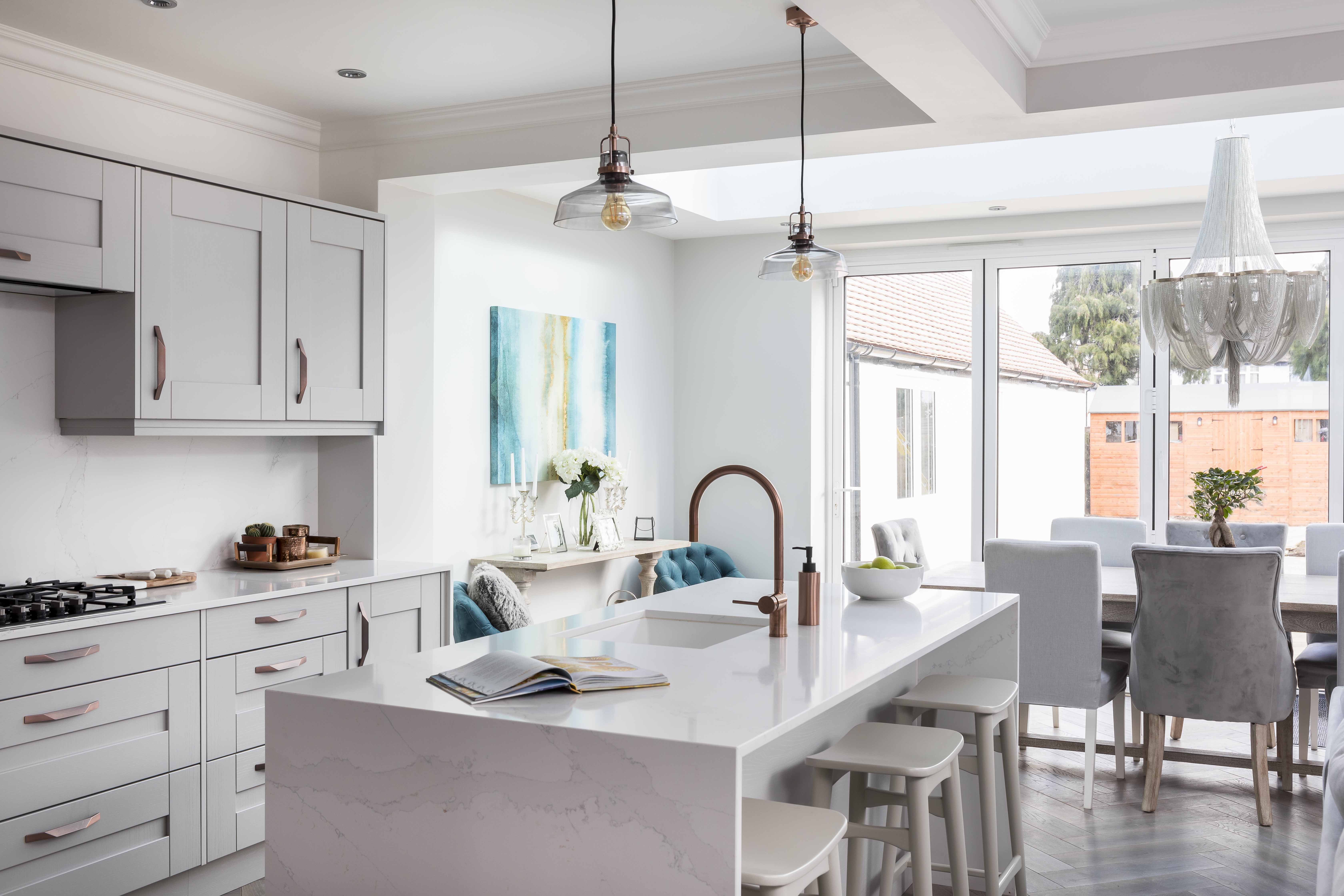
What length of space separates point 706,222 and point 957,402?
5.83ft

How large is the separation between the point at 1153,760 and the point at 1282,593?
91 cm

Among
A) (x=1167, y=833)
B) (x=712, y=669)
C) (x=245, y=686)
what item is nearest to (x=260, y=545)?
(x=245, y=686)

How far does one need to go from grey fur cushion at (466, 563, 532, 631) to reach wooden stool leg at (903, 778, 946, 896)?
2.24 meters

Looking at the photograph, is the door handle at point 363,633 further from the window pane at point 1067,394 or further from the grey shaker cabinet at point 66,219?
the window pane at point 1067,394

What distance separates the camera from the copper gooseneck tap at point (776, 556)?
2.47 meters

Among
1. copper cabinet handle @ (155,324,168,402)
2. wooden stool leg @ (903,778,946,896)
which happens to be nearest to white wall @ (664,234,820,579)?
copper cabinet handle @ (155,324,168,402)

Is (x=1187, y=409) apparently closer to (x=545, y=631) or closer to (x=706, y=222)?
(x=706, y=222)

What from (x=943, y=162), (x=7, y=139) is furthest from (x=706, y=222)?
(x=7, y=139)

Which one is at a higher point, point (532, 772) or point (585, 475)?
point (585, 475)

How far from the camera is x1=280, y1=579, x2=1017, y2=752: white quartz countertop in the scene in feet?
5.69

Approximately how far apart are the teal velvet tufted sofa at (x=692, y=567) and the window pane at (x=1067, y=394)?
1.57m

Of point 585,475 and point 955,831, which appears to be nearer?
point 955,831

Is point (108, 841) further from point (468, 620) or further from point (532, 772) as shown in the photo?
point (532, 772)

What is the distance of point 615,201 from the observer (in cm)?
231
